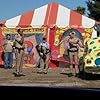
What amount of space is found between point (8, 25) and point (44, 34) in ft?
6.36

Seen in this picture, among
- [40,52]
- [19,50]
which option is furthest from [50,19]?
[19,50]

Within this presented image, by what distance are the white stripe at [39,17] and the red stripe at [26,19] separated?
7.8 inches

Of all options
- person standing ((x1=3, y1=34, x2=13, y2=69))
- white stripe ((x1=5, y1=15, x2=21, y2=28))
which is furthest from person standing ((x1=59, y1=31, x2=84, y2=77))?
Answer: white stripe ((x1=5, y1=15, x2=21, y2=28))

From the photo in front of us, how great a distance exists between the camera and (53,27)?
20125mm

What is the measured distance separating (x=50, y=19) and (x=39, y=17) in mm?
614

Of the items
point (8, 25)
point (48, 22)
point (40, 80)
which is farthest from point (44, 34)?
point (40, 80)

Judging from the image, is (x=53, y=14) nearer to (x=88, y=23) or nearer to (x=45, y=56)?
(x=88, y=23)

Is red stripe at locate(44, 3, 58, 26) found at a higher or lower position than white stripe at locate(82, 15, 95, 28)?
higher

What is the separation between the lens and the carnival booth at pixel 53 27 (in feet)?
66.2

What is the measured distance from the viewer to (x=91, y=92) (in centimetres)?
260

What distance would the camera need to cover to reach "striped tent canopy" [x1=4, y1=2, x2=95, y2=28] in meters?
20.2

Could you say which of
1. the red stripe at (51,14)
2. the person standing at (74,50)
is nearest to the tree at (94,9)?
the red stripe at (51,14)

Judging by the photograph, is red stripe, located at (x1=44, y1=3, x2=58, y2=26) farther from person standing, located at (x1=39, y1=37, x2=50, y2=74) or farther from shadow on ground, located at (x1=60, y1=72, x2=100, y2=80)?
shadow on ground, located at (x1=60, y1=72, x2=100, y2=80)

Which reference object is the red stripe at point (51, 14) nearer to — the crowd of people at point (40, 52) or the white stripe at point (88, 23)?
the crowd of people at point (40, 52)
